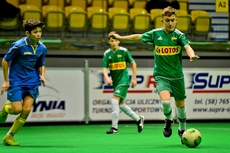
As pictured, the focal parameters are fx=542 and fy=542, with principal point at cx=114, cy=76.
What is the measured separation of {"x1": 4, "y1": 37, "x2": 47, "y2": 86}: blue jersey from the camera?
7.47 m

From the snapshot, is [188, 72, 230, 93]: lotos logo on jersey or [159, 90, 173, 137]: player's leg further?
[188, 72, 230, 93]: lotos logo on jersey

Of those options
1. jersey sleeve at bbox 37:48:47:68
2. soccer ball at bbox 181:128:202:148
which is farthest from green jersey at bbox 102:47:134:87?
soccer ball at bbox 181:128:202:148

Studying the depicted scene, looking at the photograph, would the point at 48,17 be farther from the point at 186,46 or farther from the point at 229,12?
the point at 186,46

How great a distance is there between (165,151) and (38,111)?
20.4ft

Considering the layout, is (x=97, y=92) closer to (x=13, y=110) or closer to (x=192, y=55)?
(x=13, y=110)

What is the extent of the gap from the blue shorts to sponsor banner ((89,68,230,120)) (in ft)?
17.3

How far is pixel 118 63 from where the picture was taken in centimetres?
1049

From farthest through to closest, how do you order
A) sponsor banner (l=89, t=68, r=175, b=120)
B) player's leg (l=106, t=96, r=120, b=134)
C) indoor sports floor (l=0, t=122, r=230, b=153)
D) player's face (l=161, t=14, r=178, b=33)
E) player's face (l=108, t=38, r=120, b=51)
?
1. sponsor banner (l=89, t=68, r=175, b=120)
2. player's face (l=108, t=38, r=120, b=51)
3. player's leg (l=106, t=96, r=120, b=134)
4. player's face (l=161, t=14, r=178, b=33)
5. indoor sports floor (l=0, t=122, r=230, b=153)

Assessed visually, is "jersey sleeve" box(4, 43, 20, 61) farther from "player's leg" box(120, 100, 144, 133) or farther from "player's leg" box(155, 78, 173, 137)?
"player's leg" box(120, 100, 144, 133)

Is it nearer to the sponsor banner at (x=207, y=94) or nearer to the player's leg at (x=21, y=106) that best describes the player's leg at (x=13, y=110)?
the player's leg at (x=21, y=106)

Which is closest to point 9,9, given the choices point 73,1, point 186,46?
point 73,1

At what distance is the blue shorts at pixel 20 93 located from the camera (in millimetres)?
7426

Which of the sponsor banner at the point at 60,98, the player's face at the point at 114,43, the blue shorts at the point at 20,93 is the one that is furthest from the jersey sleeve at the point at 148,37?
the sponsor banner at the point at 60,98

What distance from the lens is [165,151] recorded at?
22.2 feet
